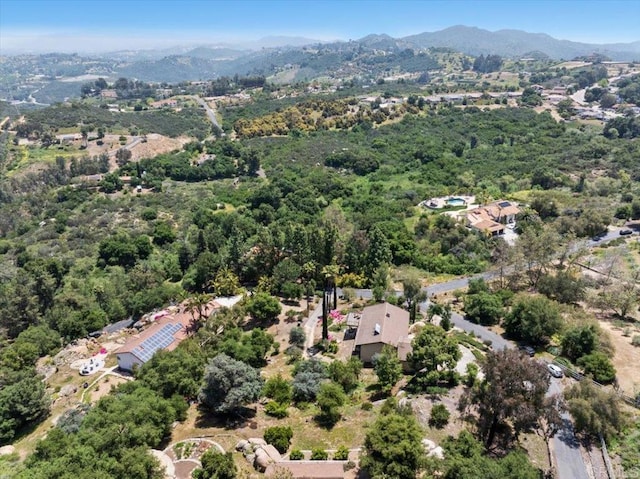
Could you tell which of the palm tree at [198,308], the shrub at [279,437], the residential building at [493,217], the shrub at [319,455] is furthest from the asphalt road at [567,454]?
the residential building at [493,217]

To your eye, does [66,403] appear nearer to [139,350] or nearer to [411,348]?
[139,350]

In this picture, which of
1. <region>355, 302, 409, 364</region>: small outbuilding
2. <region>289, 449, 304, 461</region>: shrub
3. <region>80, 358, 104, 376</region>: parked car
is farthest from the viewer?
<region>80, 358, 104, 376</region>: parked car

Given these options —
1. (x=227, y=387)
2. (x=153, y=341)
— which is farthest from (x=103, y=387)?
(x=227, y=387)

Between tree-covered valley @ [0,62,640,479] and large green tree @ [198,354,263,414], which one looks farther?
large green tree @ [198,354,263,414]

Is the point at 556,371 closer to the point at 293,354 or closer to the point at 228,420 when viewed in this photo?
the point at 293,354

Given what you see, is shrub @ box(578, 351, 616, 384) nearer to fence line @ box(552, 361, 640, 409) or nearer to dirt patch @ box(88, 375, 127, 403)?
fence line @ box(552, 361, 640, 409)

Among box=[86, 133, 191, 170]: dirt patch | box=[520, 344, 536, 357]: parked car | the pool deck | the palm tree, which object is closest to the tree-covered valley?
A: the palm tree

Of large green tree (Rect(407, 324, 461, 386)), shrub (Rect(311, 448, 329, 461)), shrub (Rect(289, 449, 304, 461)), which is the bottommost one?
shrub (Rect(289, 449, 304, 461))
